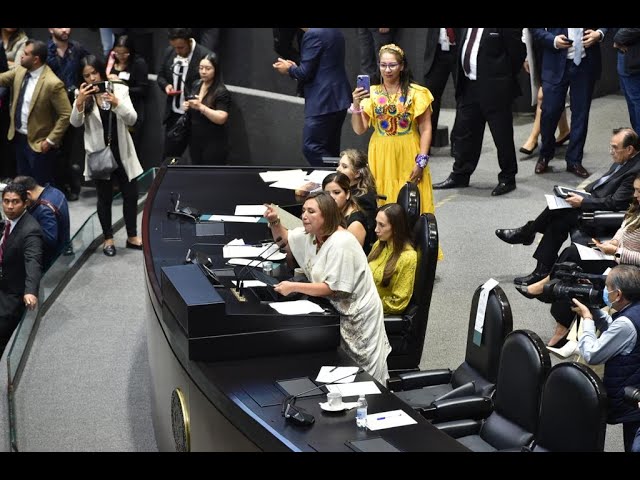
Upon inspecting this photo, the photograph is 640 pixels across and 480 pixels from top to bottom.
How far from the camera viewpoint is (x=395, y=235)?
18.4 feet

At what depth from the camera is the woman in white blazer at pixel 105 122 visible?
7746mm

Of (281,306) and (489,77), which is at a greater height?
(489,77)

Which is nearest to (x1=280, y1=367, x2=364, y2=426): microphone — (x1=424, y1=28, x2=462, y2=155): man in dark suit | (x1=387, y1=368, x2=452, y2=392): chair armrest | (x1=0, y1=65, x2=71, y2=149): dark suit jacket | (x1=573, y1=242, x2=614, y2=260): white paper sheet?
(x1=387, y1=368, x2=452, y2=392): chair armrest

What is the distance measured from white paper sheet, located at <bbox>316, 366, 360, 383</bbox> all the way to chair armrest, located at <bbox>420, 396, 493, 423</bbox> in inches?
22.2

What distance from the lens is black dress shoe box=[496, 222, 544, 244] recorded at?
7000mm

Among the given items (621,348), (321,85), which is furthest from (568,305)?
(321,85)

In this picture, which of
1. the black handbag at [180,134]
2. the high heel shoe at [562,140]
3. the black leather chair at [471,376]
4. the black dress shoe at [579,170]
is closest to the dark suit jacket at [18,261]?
the black handbag at [180,134]

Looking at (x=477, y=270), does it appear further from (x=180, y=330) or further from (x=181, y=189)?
(x=180, y=330)

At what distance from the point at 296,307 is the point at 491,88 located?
4276mm

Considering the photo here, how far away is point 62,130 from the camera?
9078mm

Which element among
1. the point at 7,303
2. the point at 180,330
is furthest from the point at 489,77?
the point at 180,330

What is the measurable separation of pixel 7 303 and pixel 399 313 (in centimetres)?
278

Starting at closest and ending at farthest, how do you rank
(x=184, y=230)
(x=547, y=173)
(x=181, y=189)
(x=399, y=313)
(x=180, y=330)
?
(x=180, y=330) → (x=399, y=313) → (x=184, y=230) → (x=181, y=189) → (x=547, y=173)
